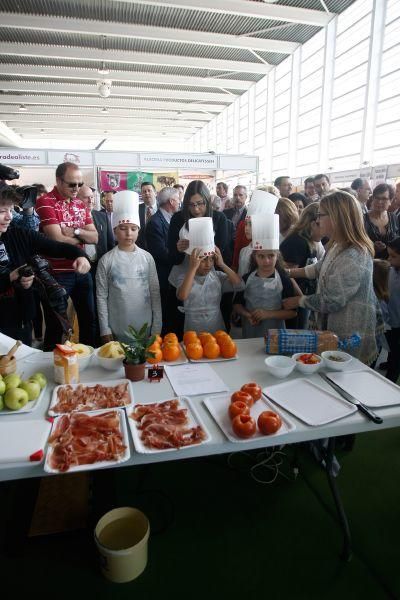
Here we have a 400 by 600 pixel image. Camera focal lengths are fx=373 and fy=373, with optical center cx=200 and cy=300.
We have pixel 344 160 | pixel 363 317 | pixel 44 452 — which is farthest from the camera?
pixel 344 160

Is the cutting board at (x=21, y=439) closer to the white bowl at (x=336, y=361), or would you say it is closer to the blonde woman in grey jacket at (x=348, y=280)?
the white bowl at (x=336, y=361)

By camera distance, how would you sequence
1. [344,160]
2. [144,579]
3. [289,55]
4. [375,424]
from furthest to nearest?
[289,55] < [344,160] < [144,579] < [375,424]

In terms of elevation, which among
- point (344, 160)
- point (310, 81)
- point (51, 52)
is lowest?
point (344, 160)

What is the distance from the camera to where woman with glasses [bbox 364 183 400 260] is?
12.2 ft

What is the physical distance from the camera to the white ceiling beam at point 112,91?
37.3ft

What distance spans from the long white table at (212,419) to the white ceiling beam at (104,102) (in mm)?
13519

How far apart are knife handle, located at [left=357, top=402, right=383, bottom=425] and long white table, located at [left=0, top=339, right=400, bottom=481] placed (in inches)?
0.7

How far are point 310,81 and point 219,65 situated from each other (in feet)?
8.26

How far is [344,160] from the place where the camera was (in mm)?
7707

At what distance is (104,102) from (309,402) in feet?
48.1

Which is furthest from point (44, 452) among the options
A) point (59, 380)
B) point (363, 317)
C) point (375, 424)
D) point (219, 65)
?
point (219, 65)

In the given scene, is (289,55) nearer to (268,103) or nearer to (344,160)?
(268,103)

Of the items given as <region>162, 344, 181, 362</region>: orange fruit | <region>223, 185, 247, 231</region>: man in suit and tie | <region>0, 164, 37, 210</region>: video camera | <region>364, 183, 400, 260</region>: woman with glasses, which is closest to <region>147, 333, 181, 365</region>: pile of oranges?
<region>162, 344, 181, 362</region>: orange fruit

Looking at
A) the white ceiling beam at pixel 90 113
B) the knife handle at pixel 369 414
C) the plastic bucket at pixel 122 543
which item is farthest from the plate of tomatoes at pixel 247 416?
the white ceiling beam at pixel 90 113
